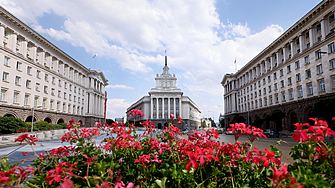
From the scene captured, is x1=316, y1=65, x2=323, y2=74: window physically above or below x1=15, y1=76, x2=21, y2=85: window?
above

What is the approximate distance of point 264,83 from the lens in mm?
51938

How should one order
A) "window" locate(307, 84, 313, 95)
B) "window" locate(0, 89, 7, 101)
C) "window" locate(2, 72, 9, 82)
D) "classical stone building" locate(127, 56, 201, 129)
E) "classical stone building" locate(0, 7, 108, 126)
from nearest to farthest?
"window" locate(0, 89, 7, 101), "window" locate(2, 72, 9, 82), "classical stone building" locate(0, 7, 108, 126), "window" locate(307, 84, 313, 95), "classical stone building" locate(127, 56, 201, 129)

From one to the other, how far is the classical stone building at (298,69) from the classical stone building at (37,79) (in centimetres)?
4658

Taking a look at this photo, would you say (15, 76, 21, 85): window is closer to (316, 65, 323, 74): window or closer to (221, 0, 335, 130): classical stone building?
(221, 0, 335, 130): classical stone building

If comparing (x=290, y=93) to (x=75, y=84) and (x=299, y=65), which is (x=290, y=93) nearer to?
(x=299, y=65)

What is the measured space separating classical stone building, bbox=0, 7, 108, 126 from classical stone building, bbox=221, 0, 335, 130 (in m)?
46.6

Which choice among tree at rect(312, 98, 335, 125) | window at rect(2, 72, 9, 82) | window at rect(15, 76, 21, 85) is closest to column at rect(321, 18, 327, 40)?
tree at rect(312, 98, 335, 125)

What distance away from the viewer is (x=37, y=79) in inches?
1599

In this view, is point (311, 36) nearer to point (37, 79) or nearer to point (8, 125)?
point (8, 125)

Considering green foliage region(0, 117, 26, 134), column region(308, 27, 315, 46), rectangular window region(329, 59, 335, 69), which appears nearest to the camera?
green foliage region(0, 117, 26, 134)

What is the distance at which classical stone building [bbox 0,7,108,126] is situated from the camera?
32531 millimetres

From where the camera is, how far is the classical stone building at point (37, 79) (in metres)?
32.5

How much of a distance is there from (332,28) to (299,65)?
8.47 meters

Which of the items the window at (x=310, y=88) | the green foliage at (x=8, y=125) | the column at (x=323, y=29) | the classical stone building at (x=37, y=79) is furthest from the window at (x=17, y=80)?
the column at (x=323, y=29)
